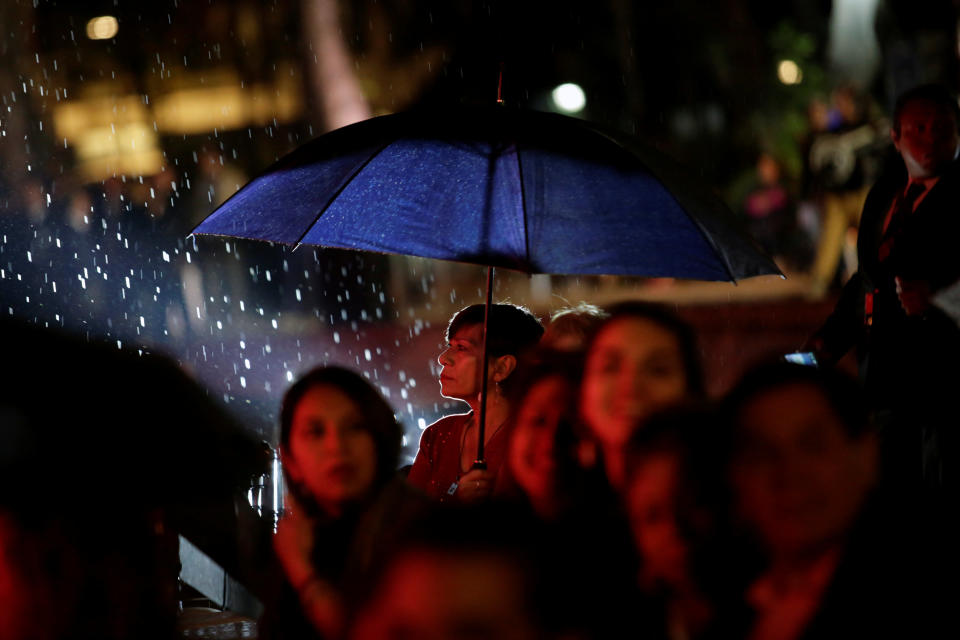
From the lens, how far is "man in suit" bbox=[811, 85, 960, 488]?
418 centimetres

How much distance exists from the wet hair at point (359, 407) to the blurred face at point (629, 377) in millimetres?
511

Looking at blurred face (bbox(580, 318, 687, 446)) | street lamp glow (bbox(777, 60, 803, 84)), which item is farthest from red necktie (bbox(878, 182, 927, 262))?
street lamp glow (bbox(777, 60, 803, 84))

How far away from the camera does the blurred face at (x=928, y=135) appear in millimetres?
4316

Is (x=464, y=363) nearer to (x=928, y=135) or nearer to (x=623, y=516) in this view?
(x=623, y=516)

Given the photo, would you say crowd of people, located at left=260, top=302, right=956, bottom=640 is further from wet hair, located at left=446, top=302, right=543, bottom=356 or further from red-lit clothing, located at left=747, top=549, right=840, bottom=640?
wet hair, located at left=446, top=302, right=543, bottom=356

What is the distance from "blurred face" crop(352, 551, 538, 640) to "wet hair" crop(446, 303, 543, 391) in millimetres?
2444

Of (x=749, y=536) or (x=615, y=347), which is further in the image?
(x=615, y=347)

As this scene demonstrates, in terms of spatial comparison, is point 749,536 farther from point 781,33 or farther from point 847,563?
point 781,33

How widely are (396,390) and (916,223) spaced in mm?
7442

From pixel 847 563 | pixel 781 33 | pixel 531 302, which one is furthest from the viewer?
pixel 781 33

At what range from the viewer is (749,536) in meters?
2.24

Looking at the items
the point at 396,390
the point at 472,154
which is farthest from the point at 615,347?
the point at 396,390

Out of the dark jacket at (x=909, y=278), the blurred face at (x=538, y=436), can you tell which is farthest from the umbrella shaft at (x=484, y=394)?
the dark jacket at (x=909, y=278)

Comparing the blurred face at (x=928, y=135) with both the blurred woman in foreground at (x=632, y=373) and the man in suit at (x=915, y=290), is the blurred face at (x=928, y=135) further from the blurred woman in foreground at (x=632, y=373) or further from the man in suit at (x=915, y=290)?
the blurred woman in foreground at (x=632, y=373)
